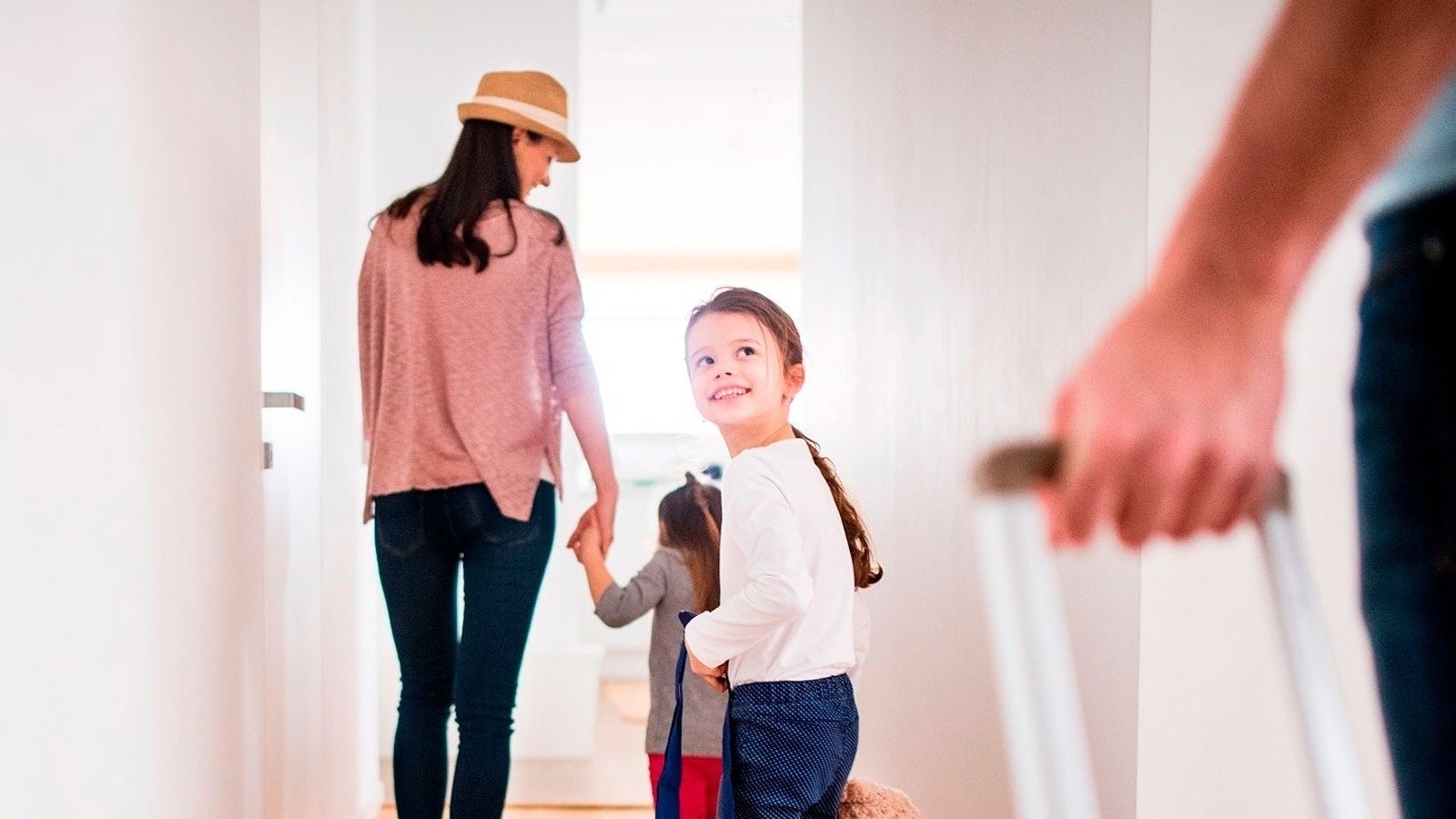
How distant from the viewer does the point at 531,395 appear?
212 cm

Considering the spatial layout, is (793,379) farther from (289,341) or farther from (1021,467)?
(1021,467)

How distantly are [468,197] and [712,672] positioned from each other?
815 millimetres

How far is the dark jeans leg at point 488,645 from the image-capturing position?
6.72 feet

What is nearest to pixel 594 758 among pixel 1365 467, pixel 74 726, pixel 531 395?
pixel 531 395

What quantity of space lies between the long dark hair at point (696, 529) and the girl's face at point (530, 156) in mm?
604

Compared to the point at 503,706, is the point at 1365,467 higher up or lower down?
higher up

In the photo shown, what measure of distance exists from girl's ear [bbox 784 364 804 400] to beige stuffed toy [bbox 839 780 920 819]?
1.74 feet

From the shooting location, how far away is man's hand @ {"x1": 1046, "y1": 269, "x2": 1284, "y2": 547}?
1.54 feet

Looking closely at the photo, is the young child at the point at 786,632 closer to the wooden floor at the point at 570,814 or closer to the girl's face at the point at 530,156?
the girl's face at the point at 530,156

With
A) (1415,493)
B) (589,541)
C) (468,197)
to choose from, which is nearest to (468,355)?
(468,197)

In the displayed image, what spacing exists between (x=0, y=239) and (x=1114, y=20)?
1.19 meters

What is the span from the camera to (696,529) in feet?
8.41

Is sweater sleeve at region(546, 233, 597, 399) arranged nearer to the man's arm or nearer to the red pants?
the red pants

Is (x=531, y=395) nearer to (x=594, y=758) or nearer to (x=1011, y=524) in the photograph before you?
(x=1011, y=524)
